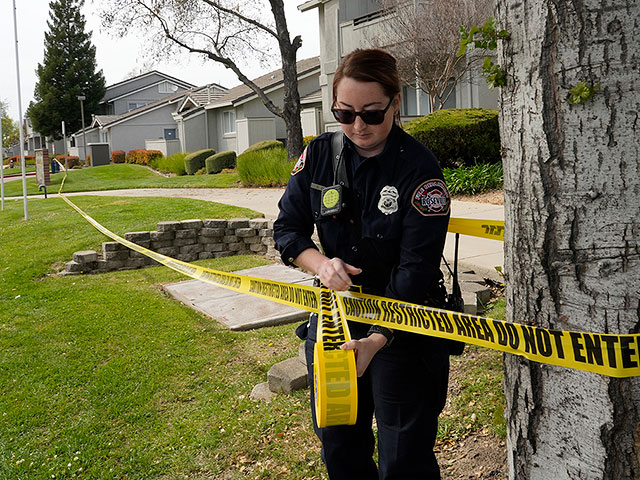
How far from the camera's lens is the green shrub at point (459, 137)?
12.9 m

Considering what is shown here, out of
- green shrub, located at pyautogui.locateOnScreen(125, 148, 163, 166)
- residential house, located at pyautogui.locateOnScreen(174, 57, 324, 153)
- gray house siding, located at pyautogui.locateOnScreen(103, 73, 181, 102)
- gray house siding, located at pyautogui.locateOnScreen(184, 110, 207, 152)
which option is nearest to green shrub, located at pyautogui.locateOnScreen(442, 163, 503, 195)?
residential house, located at pyautogui.locateOnScreen(174, 57, 324, 153)

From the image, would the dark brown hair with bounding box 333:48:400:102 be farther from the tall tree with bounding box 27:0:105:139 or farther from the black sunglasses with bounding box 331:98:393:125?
the tall tree with bounding box 27:0:105:139

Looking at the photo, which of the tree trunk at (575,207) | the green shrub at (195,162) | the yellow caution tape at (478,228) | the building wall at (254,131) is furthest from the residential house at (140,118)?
the tree trunk at (575,207)

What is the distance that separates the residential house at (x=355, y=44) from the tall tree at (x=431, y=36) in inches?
30.7

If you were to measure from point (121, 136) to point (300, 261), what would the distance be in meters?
52.9

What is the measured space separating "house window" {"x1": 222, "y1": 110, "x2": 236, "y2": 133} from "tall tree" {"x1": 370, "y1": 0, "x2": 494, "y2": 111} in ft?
61.2

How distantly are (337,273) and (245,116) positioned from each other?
112 feet

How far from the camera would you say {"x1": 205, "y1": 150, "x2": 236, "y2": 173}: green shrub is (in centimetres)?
2919

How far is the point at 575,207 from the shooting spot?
5.57 feet

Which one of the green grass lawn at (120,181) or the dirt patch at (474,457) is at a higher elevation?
the green grass lawn at (120,181)

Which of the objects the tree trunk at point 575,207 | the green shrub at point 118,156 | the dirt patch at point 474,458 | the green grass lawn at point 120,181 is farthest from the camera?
the green shrub at point 118,156

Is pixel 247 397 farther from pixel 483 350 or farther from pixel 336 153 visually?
pixel 336 153

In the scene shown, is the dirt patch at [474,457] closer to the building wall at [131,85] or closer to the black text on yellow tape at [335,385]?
the black text on yellow tape at [335,385]

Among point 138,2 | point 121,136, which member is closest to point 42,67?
point 121,136
